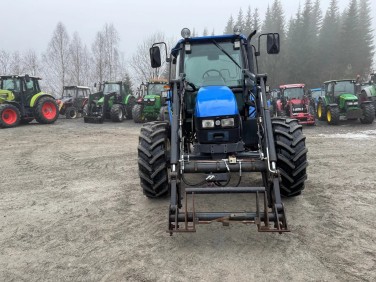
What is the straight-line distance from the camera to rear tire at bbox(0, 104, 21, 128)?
1541cm

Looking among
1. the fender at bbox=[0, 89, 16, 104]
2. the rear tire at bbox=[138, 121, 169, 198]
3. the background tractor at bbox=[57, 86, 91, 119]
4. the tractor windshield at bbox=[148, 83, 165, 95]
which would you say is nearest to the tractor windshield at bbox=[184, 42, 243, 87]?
the rear tire at bbox=[138, 121, 169, 198]

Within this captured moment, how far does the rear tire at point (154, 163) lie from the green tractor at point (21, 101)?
43.7 feet

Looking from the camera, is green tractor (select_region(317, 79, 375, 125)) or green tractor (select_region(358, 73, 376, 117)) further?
green tractor (select_region(358, 73, 376, 117))

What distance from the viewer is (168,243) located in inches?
142

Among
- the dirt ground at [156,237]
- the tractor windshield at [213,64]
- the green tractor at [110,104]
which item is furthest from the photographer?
the green tractor at [110,104]

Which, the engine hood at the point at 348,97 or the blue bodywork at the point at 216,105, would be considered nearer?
the blue bodywork at the point at 216,105

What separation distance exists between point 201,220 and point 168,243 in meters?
0.50

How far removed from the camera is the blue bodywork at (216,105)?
414cm

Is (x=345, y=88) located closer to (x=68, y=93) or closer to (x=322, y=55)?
(x=68, y=93)

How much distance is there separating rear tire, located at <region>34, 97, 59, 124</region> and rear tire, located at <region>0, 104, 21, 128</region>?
977 mm

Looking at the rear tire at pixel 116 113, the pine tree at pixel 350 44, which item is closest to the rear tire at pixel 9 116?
the rear tire at pixel 116 113

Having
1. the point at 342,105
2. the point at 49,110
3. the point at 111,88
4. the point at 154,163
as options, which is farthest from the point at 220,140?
the point at 111,88

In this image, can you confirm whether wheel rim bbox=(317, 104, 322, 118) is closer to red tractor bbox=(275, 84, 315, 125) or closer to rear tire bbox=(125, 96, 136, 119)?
red tractor bbox=(275, 84, 315, 125)

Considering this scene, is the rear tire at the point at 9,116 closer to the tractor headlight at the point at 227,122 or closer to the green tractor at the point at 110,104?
the green tractor at the point at 110,104
